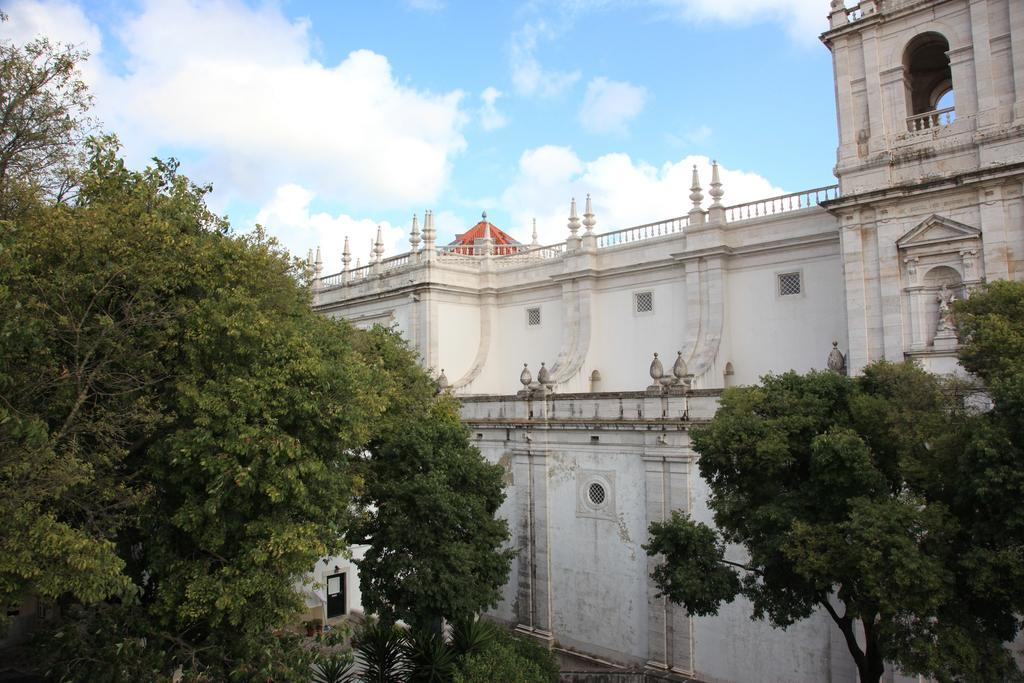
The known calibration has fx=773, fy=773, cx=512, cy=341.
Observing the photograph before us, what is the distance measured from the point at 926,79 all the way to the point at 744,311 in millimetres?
8007

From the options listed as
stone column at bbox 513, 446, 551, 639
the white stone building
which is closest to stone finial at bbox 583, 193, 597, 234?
the white stone building

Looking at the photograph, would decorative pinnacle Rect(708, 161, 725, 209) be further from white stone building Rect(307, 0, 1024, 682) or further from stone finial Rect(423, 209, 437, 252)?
stone finial Rect(423, 209, 437, 252)

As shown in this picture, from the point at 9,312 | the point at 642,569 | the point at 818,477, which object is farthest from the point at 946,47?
the point at 9,312

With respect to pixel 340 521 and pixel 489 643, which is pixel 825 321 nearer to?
pixel 489 643

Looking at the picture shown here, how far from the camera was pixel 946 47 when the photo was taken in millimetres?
19906

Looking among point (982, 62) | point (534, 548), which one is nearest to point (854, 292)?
point (982, 62)

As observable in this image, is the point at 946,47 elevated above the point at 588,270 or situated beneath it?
elevated above

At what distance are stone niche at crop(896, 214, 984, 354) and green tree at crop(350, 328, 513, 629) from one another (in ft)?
33.3

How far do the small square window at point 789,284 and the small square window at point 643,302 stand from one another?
14.3ft

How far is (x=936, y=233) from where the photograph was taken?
17.5 metres

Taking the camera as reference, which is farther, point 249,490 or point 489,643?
point 489,643

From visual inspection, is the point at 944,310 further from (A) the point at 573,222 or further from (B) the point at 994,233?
(A) the point at 573,222

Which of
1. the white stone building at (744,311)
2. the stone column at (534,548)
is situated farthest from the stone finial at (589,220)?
the stone column at (534,548)

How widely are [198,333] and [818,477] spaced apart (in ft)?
31.9
